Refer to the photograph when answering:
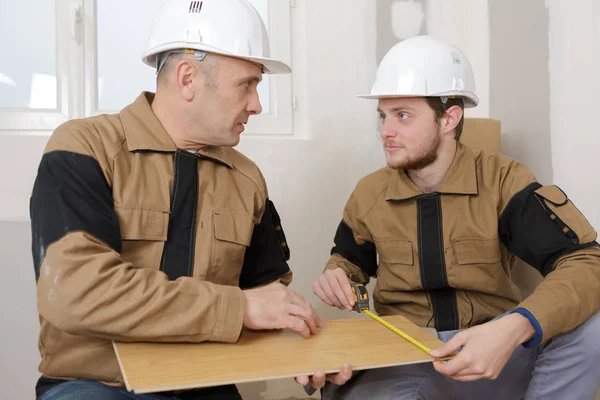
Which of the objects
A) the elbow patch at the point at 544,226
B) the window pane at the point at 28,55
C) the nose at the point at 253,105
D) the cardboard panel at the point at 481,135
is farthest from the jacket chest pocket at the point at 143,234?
the cardboard panel at the point at 481,135

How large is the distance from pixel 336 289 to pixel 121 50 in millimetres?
1377

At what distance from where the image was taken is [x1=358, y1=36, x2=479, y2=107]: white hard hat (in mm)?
1827

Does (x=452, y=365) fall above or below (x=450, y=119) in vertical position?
below

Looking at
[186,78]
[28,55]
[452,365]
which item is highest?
[28,55]

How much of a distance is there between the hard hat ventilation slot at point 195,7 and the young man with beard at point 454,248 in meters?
0.64

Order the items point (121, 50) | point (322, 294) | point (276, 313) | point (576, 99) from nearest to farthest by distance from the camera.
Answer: point (276, 313), point (322, 294), point (576, 99), point (121, 50)

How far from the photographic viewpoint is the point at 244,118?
64.0 inches

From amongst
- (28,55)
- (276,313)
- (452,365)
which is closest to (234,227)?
(276,313)

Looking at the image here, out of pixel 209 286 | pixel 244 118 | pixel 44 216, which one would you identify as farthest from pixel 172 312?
pixel 244 118

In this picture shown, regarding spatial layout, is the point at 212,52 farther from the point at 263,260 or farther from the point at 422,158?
the point at 422,158

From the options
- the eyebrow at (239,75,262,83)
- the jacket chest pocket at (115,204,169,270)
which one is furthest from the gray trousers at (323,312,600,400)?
the eyebrow at (239,75,262,83)

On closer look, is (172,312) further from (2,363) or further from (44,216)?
(2,363)

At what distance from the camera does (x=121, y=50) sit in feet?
7.78

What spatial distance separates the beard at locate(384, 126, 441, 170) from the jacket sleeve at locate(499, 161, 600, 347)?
238 millimetres
